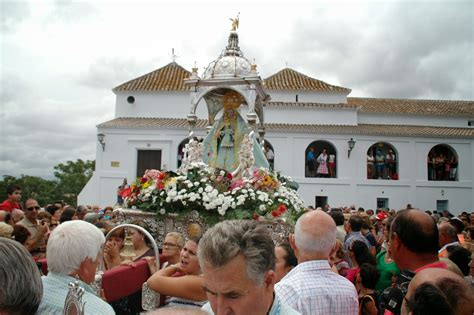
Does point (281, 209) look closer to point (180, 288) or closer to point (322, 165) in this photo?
point (180, 288)

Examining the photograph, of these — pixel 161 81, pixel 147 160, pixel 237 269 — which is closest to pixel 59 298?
pixel 237 269

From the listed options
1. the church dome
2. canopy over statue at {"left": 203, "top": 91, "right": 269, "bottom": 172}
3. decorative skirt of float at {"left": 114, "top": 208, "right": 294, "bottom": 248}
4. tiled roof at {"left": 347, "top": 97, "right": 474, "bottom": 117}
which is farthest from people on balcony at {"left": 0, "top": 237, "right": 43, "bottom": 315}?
tiled roof at {"left": 347, "top": 97, "right": 474, "bottom": 117}

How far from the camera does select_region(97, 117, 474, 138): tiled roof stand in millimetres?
27750

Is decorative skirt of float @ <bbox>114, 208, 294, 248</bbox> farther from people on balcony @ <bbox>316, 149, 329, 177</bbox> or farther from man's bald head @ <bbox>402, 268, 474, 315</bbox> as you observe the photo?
people on balcony @ <bbox>316, 149, 329, 177</bbox>

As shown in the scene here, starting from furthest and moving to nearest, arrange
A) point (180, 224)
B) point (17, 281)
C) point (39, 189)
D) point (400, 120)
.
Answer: point (39, 189) < point (400, 120) < point (180, 224) < point (17, 281)

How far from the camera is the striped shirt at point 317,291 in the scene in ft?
Result: 9.78

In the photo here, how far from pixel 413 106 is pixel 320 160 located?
9.93 m

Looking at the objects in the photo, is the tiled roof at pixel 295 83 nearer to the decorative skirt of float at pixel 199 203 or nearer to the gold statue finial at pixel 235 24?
the gold statue finial at pixel 235 24

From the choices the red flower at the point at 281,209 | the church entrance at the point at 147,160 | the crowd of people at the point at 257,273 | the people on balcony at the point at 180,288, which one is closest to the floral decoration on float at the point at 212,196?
the red flower at the point at 281,209

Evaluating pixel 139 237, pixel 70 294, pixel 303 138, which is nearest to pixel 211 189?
pixel 139 237

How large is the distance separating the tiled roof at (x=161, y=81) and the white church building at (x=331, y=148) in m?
0.34

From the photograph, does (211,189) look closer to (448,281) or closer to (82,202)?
(448,281)

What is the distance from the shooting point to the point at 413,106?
31.9 metres

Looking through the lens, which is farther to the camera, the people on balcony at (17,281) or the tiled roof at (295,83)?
the tiled roof at (295,83)
